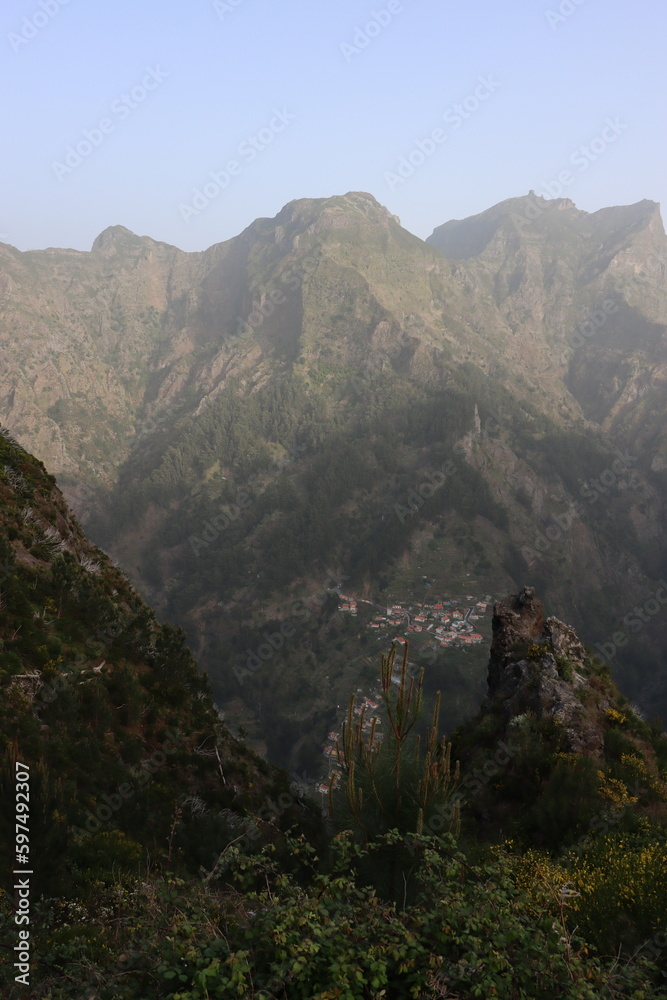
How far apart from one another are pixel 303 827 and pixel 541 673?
1086cm

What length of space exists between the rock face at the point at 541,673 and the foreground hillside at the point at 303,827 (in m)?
0.09

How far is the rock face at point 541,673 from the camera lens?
56.0 feet

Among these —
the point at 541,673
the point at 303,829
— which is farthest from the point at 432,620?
the point at 541,673

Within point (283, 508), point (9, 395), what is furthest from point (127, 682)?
point (9, 395)

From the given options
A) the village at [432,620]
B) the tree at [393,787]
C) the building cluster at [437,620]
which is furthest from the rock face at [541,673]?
the building cluster at [437,620]

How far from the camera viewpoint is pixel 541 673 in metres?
19.4

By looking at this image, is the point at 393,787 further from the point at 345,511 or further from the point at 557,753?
the point at 345,511

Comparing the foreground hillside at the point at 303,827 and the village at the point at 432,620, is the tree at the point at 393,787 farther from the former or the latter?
the village at the point at 432,620

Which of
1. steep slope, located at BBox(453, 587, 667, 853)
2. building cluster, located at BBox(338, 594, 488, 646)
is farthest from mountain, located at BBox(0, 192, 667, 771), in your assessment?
steep slope, located at BBox(453, 587, 667, 853)

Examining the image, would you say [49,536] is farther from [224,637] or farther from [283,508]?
[283,508]

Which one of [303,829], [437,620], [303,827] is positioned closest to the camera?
[303,829]

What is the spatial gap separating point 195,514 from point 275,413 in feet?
156

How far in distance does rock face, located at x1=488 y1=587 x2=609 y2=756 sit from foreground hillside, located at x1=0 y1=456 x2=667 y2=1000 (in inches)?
3.7

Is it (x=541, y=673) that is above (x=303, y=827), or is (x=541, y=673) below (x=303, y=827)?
above
